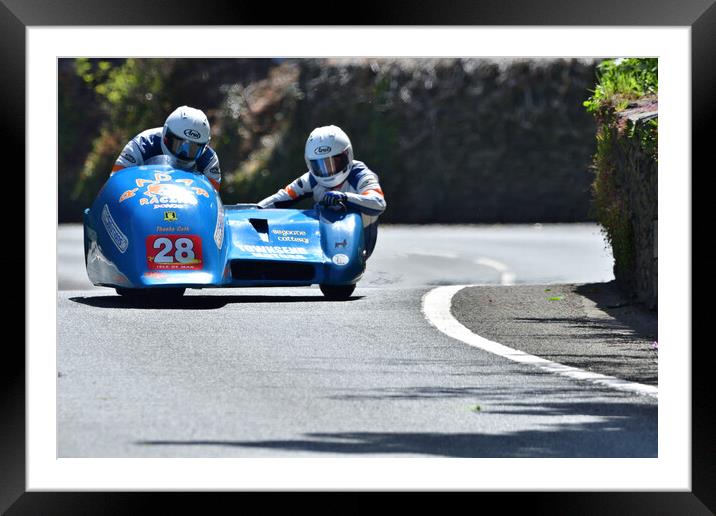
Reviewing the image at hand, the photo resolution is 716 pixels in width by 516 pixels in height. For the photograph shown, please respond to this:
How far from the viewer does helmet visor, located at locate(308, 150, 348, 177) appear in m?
14.7

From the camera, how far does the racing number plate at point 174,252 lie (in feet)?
42.0

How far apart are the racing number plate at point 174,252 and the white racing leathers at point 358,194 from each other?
6.24 ft

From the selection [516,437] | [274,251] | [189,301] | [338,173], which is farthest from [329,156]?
[516,437]

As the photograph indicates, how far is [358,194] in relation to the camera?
568 inches

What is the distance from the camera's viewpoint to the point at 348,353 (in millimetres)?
10586

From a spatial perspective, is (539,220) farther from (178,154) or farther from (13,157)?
(13,157)

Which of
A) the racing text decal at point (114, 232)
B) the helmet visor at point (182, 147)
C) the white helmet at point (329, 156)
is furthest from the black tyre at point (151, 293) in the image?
the white helmet at point (329, 156)

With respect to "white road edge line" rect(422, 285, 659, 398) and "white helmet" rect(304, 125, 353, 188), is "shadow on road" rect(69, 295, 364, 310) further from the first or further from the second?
"white helmet" rect(304, 125, 353, 188)

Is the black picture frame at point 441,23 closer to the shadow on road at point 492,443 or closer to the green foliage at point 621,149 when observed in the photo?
the shadow on road at point 492,443

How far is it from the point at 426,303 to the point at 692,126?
19.7 feet

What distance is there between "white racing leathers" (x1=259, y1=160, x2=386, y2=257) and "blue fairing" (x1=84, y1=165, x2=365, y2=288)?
0.23 m

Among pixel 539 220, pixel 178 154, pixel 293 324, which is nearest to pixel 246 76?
pixel 539 220

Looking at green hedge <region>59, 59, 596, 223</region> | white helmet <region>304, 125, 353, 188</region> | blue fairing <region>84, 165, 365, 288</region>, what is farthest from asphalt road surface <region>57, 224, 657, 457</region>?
green hedge <region>59, 59, 596, 223</region>

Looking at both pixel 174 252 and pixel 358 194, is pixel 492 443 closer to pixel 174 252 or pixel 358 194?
pixel 174 252
